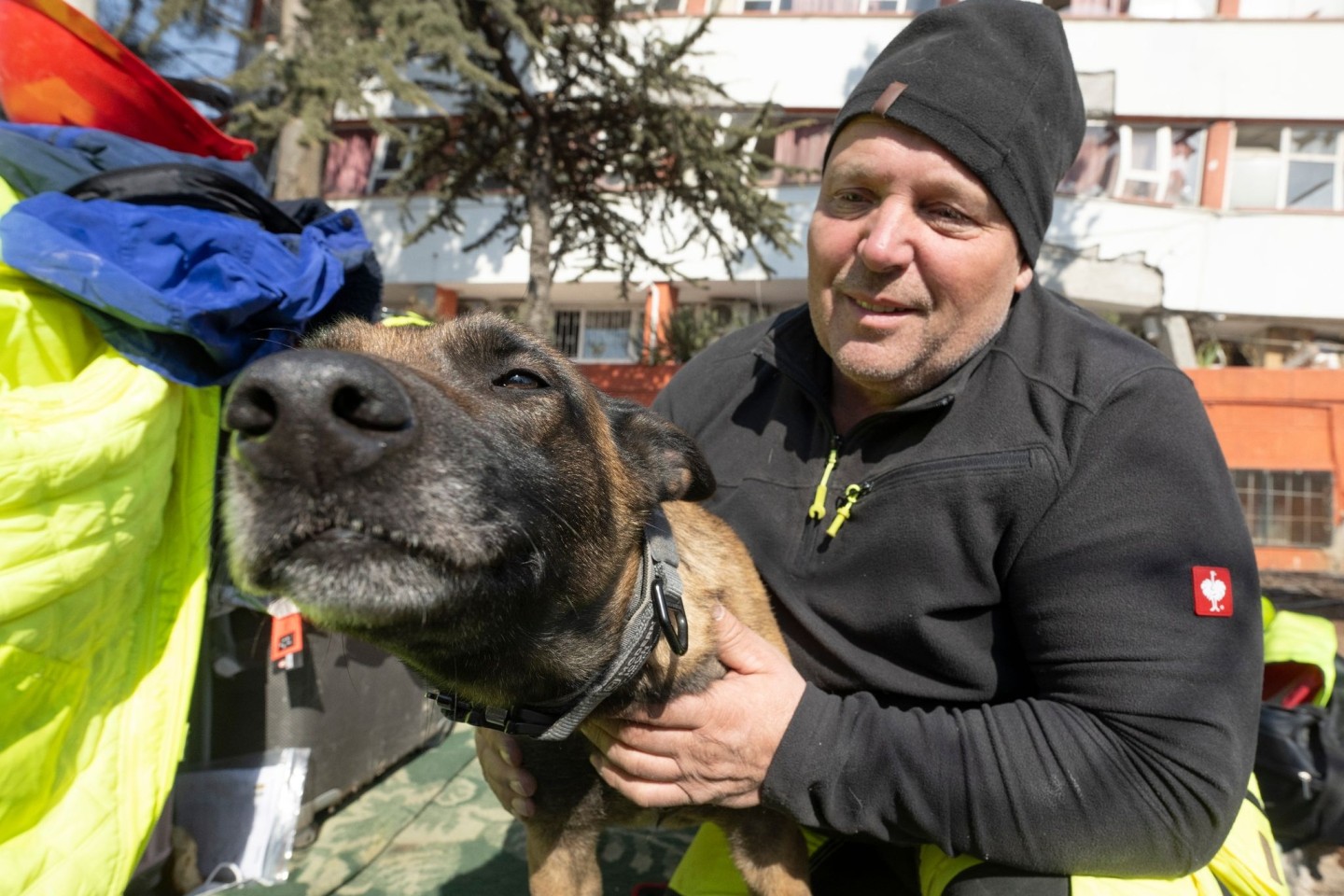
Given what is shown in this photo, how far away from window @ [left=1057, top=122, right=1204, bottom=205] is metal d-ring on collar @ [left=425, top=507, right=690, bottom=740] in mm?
16506

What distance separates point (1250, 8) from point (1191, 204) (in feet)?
12.9

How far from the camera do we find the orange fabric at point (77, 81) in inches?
83.4

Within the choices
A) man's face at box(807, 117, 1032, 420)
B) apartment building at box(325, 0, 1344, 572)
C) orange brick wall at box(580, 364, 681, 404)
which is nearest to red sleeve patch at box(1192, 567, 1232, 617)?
man's face at box(807, 117, 1032, 420)

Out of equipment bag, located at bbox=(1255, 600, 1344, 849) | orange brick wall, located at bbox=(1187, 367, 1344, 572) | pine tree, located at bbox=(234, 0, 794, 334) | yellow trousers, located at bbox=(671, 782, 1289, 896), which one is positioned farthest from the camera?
orange brick wall, located at bbox=(1187, 367, 1344, 572)

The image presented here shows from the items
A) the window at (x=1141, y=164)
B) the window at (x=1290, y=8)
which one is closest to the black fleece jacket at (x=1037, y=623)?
the window at (x=1141, y=164)

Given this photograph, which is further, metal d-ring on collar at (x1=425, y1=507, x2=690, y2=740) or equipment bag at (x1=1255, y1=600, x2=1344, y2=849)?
equipment bag at (x1=1255, y1=600, x2=1344, y2=849)

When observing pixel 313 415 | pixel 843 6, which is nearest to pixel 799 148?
pixel 843 6

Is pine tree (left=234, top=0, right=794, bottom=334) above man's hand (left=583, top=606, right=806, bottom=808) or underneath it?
above

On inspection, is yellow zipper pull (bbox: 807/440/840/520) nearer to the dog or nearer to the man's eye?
the dog

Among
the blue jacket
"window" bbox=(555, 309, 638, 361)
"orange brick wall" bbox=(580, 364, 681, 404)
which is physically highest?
"window" bbox=(555, 309, 638, 361)

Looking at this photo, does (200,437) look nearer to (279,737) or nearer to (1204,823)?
(279,737)

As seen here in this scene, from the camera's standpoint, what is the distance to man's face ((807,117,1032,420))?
6.48 ft

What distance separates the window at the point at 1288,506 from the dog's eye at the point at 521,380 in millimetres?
10896

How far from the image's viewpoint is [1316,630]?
247 cm
